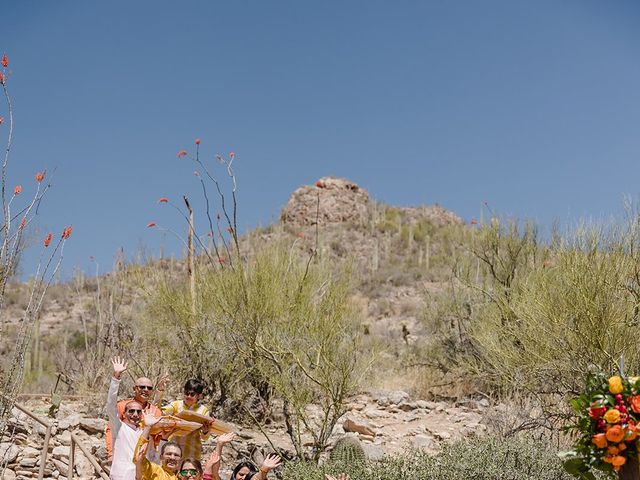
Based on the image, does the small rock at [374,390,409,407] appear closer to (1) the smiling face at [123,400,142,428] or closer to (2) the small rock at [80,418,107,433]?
(2) the small rock at [80,418,107,433]

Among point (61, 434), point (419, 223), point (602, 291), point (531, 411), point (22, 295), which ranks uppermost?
point (419, 223)

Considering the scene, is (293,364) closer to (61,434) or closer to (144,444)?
(61,434)

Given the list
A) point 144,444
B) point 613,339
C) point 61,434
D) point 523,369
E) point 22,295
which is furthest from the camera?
point 22,295

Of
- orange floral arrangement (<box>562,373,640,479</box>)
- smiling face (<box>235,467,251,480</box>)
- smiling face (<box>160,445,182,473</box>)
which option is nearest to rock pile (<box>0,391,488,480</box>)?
smiling face (<box>235,467,251,480</box>)

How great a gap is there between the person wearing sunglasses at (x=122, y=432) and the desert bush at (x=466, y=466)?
7.61ft

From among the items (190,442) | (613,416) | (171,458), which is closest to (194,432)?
(190,442)

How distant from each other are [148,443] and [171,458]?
0.65 feet

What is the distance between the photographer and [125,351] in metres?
11.5

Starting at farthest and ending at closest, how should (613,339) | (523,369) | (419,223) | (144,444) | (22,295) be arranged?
(419,223) < (22,295) < (523,369) < (613,339) < (144,444)

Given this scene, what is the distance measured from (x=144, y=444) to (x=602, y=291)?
6286 millimetres

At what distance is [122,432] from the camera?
5.25m

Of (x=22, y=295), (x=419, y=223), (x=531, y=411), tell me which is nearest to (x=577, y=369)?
(x=531, y=411)

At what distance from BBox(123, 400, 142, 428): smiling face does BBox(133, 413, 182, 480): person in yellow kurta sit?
656 mm

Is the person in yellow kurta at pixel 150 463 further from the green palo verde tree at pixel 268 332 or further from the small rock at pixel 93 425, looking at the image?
the small rock at pixel 93 425
